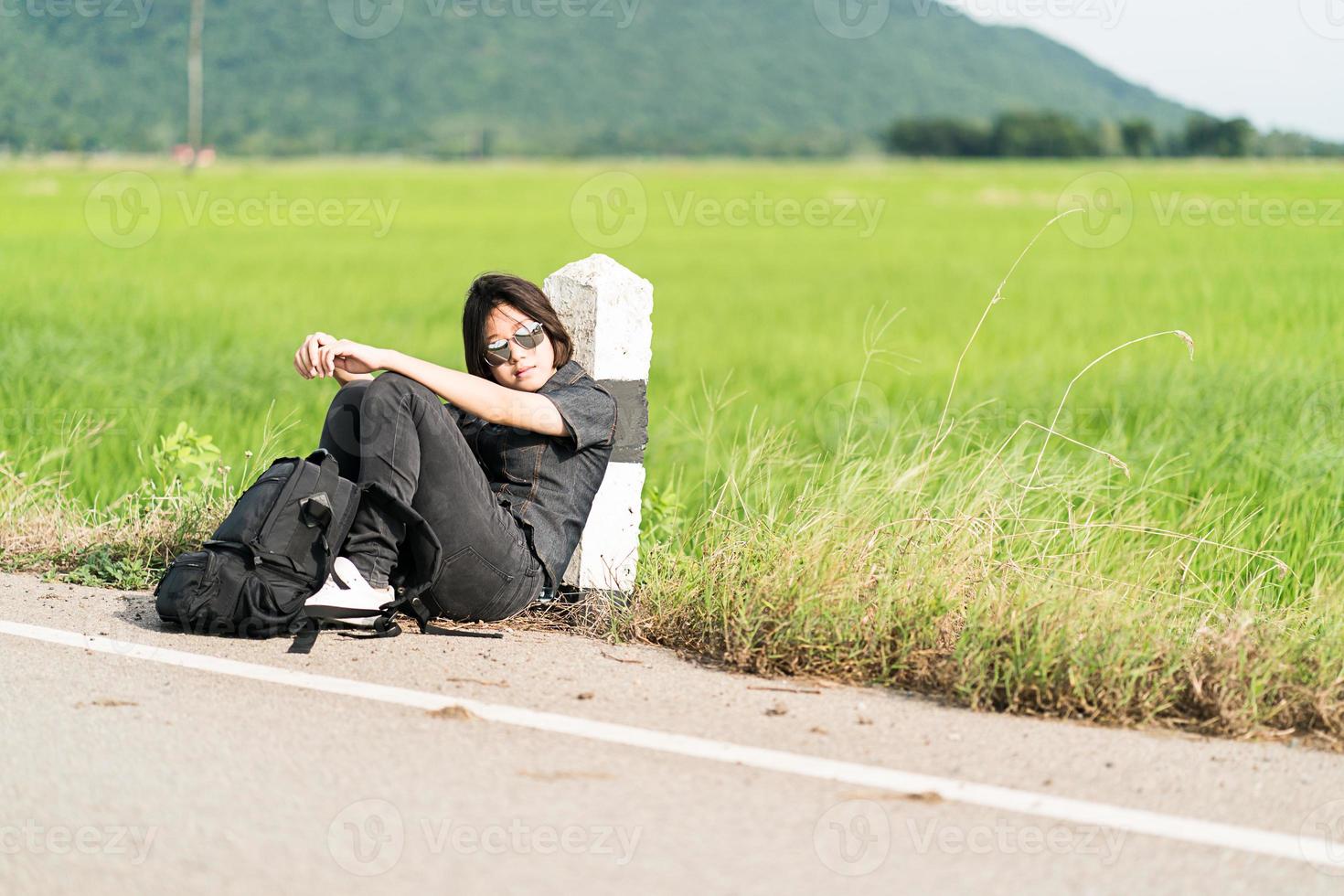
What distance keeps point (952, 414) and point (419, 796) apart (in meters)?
6.82

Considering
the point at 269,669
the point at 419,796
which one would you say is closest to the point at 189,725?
the point at 269,669

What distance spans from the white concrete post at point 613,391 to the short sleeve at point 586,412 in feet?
0.63

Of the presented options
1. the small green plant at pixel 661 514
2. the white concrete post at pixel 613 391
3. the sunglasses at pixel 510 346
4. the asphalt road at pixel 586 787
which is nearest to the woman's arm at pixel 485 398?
the sunglasses at pixel 510 346

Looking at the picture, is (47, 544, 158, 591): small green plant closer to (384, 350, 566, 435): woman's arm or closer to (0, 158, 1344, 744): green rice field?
(0, 158, 1344, 744): green rice field

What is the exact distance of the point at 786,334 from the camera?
15.3 m

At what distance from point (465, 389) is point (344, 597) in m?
0.71

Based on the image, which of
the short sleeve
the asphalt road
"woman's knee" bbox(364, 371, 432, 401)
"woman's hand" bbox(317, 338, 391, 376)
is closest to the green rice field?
the asphalt road

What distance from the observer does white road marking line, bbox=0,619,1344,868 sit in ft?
9.99

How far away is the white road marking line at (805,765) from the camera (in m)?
3.04

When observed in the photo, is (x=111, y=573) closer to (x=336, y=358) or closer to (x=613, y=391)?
(x=336, y=358)

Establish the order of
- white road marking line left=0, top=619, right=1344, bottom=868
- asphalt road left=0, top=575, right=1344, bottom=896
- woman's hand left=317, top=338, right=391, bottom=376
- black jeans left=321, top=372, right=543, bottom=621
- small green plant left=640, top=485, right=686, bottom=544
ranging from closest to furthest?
1. asphalt road left=0, top=575, right=1344, bottom=896
2. white road marking line left=0, top=619, right=1344, bottom=868
3. black jeans left=321, top=372, right=543, bottom=621
4. woman's hand left=317, top=338, right=391, bottom=376
5. small green plant left=640, top=485, right=686, bottom=544

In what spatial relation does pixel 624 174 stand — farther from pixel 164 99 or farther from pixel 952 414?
pixel 164 99

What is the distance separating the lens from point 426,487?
4.41m

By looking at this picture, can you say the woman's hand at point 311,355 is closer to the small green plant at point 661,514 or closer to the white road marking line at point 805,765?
the white road marking line at point 805,765
